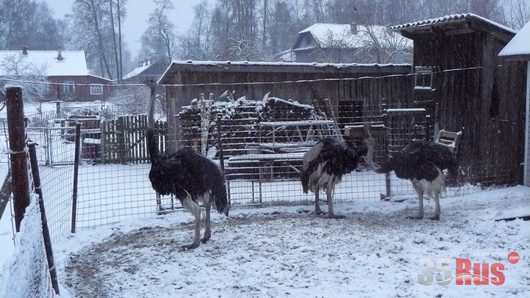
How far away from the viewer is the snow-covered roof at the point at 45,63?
3441cm

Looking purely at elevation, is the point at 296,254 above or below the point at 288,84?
below

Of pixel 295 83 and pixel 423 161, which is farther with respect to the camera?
pixel 295 83

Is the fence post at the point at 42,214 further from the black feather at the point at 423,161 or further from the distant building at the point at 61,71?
the distant building at the point at 61,71

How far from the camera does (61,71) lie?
3906cm

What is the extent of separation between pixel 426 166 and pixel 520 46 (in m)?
3.77

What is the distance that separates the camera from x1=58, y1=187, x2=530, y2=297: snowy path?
4750 mm

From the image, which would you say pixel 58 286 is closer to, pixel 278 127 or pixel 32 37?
pixel 278 127

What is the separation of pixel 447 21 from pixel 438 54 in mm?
1137

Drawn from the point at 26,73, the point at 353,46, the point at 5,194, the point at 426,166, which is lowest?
the point at 426,166

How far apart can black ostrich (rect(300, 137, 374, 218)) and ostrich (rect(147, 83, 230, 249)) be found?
4.76 ft

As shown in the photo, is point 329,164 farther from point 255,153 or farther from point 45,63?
point 45,63

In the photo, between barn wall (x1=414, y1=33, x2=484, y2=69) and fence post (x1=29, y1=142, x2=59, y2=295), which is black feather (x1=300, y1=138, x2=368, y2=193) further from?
barn wall (x1=414, y1=33, x2=484, y2=69)

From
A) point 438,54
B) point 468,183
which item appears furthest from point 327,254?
point 438,54

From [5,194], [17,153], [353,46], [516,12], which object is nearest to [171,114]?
[17,153]
